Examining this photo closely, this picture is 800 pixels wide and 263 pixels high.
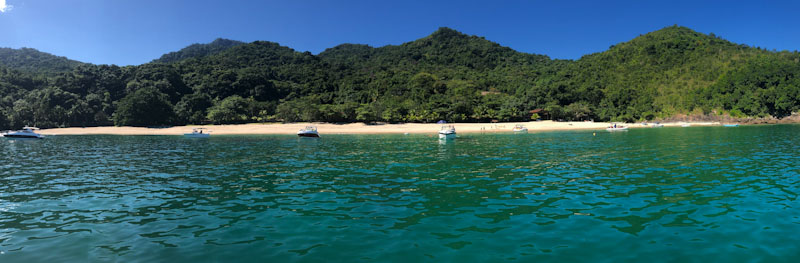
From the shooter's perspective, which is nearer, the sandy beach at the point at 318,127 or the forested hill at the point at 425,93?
the sandy beach at the point at 318,127

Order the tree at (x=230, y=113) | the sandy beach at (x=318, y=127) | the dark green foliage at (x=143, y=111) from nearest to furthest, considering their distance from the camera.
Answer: the sandy beach at (x=318, y=127), the dark green foliage at (x=143, y=111), the tree at (x=230, y=113)

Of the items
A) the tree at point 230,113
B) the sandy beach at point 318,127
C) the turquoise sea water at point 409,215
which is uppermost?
the tree at point 230,113

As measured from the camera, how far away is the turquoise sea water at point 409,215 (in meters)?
10.3

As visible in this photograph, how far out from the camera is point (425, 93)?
161 metres

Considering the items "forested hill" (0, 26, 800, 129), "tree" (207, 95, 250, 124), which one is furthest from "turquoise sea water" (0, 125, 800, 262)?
"tree" (207, 95, 250, 124)

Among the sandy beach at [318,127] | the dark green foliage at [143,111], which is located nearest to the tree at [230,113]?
the sandy beach at [318,127]

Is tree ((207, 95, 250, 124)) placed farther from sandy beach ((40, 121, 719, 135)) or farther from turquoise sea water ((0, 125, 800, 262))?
turquoise sea water ((0, 125, 800, 262))

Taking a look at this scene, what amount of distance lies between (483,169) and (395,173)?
6394 mm

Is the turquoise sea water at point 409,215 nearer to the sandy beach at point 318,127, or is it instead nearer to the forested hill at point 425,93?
the sandy beach at point 318,127

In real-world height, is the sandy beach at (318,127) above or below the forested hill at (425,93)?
below

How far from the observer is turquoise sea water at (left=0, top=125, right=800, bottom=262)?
Answer: 10.3m

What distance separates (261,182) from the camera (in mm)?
22188

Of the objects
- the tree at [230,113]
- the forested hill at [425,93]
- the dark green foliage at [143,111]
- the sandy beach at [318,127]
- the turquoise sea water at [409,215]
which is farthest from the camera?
the forested hill at [425,93]

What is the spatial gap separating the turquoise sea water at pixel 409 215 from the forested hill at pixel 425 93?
95269 millimetres
